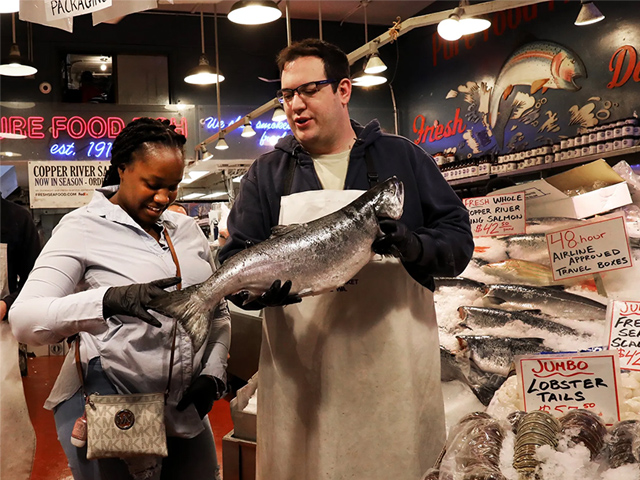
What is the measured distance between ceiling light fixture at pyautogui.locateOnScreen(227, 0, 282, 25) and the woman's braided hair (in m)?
3.16

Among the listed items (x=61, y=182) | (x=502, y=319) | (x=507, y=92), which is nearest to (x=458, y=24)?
(x=502, y=319)

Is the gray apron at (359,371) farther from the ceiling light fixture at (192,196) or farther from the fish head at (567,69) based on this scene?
the ceiling light fixture at (192,196)

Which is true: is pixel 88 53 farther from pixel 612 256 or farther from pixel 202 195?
pixel 612 256

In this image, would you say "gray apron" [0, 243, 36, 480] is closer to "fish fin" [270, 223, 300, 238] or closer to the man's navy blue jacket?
the man's navy blue jacket

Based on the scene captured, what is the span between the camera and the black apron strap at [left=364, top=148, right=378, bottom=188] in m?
2.18

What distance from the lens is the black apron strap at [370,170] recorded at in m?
2.18

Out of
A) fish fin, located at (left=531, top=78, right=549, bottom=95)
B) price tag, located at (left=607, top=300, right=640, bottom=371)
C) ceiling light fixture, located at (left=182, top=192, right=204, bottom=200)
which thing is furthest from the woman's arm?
ceiling light fixture, located at (left=182, top=192, right=204, bottom=200)

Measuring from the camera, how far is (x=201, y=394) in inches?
81.2

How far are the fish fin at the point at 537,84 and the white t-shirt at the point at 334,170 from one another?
7.76 metres

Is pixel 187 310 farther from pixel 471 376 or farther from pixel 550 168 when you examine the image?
pixel 550 168

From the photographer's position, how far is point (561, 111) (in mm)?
8797

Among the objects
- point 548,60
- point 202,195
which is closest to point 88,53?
point 202,195

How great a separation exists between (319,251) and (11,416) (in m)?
1.74

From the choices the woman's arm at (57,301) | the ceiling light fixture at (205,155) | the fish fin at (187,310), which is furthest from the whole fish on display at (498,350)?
the ceiling light fixture at (205,155)
